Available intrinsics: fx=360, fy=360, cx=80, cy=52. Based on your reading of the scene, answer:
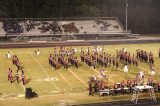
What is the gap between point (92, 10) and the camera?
7281 centimetres

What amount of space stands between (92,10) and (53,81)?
43.6 meters

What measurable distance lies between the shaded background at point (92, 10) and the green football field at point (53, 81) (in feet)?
87.2

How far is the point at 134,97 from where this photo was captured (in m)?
25.2

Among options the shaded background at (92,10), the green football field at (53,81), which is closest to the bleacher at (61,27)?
the shaded background at (92,10)

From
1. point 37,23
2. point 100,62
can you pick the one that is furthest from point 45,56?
point 37,23

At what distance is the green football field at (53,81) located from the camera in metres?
25.5

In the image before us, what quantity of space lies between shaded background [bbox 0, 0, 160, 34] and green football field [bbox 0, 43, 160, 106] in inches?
1046

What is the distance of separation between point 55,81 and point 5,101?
6591 millimetres

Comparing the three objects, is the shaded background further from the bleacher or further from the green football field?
the green football field

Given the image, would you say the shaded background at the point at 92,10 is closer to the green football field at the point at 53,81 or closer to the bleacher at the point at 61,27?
the bleacher at the point at 61,27

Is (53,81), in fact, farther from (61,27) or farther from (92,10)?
(92,10)

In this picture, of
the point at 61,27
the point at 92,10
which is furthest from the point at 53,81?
the point at 92,10

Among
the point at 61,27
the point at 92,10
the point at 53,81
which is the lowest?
the point at 53,81

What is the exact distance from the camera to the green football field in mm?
25547
